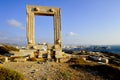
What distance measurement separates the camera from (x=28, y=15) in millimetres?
23953

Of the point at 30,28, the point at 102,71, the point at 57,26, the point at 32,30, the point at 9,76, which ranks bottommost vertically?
the point at 102,71

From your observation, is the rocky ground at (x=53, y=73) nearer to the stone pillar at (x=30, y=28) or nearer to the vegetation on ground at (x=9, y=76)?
the vegetation on ground at (x=9, y=76)

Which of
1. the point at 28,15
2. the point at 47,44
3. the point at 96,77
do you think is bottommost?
the point at 96,77

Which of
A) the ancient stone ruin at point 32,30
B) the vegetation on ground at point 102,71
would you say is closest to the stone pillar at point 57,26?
the ancient stone ruin at point 32,30

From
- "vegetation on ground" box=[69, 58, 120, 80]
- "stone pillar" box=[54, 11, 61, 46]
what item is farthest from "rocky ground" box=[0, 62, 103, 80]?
"stone pillar" box=[54, 11, 61, 46]

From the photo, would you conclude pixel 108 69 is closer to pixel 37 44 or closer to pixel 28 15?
pixel 37 44

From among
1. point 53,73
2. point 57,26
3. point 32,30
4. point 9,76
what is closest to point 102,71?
point 53,73

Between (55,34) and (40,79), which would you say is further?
(55,34)

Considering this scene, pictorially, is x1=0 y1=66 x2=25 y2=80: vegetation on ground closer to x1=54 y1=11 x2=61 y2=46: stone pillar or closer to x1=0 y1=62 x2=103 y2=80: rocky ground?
x1=0 y1=62 x2=103 y2=80: rocky ground

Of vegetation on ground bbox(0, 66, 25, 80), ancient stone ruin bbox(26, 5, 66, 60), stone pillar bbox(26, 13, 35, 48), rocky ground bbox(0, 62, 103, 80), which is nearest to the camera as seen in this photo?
vegetation on ground bbox(0, 66, 25, 80)

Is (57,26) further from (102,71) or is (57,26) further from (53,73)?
(53,73)

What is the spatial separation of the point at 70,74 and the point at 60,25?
473 inches

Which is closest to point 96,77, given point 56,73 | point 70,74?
point 70,74

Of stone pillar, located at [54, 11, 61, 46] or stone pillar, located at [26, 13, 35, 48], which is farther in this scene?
stone pillar, located at [54, 11, 61, 46]
